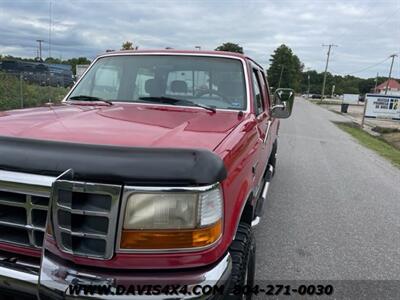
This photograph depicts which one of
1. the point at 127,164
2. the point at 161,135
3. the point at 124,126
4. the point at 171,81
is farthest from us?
the point at 171,81

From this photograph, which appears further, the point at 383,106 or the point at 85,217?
the point at 383,106

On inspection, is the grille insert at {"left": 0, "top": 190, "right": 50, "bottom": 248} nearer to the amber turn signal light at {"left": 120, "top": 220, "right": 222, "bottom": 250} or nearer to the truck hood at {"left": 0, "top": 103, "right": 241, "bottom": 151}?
the truck hood at {"left": 0, "top": 103, "right": 241, "bottom": 151}

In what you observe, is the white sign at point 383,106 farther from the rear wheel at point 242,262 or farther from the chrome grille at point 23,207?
the chrome grille at point 23,207

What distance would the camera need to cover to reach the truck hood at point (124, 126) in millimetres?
2143

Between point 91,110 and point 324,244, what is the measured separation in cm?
302

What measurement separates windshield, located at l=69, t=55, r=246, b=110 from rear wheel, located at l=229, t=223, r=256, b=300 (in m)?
1.30

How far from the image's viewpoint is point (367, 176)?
26.8 feet

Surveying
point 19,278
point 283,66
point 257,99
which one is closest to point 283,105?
point 257,99

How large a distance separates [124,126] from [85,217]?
799 mm

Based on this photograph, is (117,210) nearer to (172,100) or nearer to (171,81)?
(172,100)

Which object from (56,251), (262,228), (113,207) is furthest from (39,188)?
(262,228)

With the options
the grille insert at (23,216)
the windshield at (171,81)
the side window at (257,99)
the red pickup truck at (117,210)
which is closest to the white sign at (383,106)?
the side window at (257,99)

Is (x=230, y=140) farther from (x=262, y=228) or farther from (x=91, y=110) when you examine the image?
(x=262, y=228)

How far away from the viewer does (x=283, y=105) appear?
17.4 ft
